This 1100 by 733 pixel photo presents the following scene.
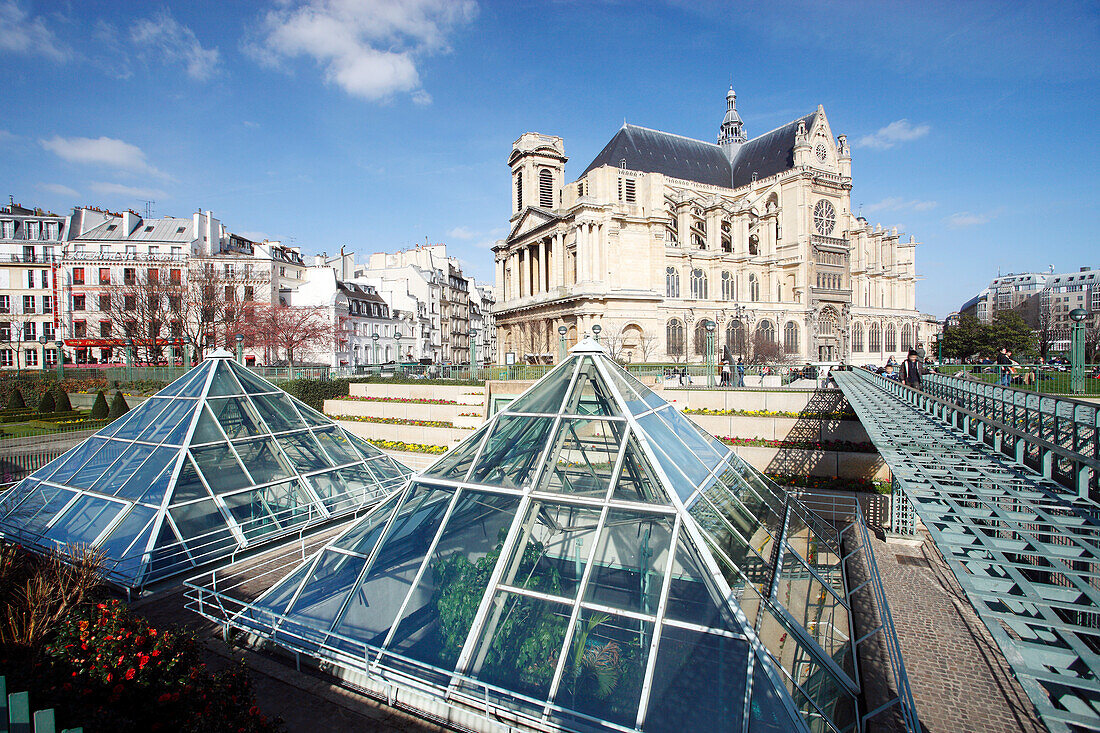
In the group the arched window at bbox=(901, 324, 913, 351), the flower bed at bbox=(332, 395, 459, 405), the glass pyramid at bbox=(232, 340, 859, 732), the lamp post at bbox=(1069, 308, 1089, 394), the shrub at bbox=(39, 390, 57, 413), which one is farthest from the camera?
the arched window at bbox=(901, 324, 913, 351)

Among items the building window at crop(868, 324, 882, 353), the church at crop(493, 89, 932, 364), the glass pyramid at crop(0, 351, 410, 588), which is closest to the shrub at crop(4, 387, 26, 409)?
the glass pyramid at crop(0, 351, 410, 588)

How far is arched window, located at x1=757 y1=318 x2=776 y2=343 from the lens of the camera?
171 feet

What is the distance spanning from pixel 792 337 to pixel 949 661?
50.9 m

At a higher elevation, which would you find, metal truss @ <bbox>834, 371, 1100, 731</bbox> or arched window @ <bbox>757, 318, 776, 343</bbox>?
arched window @ <bbox>757, 318, 776, 343</bbox>

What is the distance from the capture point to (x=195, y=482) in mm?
11352

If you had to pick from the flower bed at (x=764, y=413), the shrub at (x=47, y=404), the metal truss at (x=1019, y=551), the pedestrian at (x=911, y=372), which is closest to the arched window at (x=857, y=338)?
the flower bed at (x=764, y=413)

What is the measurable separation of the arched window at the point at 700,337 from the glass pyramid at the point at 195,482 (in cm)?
3704

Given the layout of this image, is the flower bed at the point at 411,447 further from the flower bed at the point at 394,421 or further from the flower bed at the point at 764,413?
the flower bed at the point at 764,413

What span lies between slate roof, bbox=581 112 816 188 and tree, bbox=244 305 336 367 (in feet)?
99.3

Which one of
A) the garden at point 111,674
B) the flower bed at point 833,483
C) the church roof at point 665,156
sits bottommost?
the flower bed at point 833,483

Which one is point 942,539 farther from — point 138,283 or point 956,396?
point 138,283

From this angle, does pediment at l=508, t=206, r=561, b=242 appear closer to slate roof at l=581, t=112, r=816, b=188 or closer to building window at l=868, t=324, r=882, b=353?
slate roof at l=581, t=112, r=816, b=188

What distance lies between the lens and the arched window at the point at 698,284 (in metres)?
50.3

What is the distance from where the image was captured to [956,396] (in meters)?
10.6
